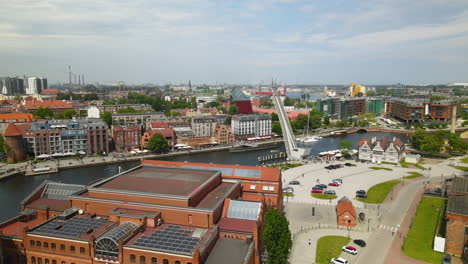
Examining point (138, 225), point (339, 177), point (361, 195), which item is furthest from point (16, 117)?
point (361, 195)

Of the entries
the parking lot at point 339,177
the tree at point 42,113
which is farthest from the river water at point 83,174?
the tree at point 42,113

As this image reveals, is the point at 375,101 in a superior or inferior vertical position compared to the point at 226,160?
superior

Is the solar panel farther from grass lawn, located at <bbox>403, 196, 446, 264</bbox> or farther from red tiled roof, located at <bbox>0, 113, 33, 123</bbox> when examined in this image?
red tiled roof, located at <bbox>0, 113, 33, 123</bbox>

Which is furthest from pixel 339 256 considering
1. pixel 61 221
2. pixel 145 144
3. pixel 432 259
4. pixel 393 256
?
pixel 145 144

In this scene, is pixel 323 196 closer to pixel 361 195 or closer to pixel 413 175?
pixel 361 195

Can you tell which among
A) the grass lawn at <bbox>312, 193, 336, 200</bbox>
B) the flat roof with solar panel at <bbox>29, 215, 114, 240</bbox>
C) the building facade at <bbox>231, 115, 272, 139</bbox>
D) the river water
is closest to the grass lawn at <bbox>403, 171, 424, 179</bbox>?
the grass lawn at <bbox>312, 193, 336, 200</bbox>

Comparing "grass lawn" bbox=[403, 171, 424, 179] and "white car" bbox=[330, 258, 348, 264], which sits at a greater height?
"grass lawn" bbox=[403, 171, 424, 179]

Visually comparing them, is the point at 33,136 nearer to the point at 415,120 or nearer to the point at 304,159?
the point at 304,159
